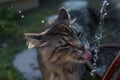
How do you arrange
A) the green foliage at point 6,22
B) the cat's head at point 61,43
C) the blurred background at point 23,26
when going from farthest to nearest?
the green foliage at point 6,22 < the blurred background at point 23,26 < the cat's head at point 61,43

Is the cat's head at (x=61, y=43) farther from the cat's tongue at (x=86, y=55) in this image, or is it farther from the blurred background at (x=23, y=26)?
the blurred background at (x=23, y=26)

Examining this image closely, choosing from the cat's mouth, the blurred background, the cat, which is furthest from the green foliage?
the cat's mouth

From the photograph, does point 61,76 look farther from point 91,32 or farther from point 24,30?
point 24,30

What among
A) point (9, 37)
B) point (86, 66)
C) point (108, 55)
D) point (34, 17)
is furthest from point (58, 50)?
point (34, 17)

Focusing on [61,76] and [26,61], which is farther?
[26,61]

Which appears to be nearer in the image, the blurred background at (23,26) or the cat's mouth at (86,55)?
the cat's mouth at (86,55)

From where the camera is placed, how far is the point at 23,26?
5.27 metres

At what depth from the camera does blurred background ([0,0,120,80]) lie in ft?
14.3

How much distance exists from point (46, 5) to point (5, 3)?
0.60 metres

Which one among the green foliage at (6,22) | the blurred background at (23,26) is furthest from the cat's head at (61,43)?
the green foliage at (6,22)

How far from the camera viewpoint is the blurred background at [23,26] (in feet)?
14.3

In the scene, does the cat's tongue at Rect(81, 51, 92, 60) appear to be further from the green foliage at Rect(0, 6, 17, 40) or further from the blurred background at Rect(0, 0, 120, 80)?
the green foliage at Rect(0, 6, 17, 40)

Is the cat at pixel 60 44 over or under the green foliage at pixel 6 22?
over

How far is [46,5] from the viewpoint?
19.2 feet
